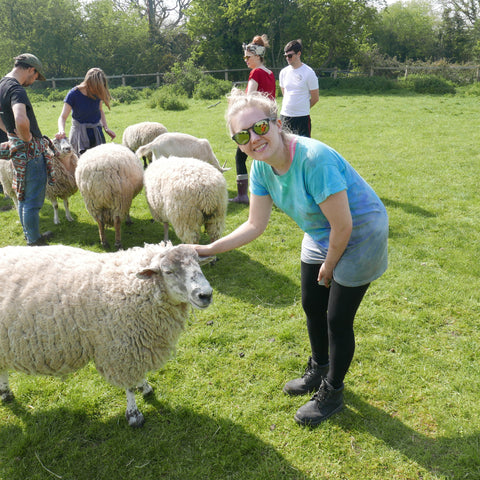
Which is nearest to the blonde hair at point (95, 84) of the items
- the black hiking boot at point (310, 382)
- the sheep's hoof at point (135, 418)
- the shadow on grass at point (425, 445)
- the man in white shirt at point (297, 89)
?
the man in white shirt at point (297, 89)

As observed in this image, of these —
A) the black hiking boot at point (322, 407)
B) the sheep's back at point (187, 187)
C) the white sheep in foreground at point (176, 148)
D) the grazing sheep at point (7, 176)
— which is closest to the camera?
the black hiking boot at point (322, 407)

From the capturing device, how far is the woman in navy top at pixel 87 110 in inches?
217

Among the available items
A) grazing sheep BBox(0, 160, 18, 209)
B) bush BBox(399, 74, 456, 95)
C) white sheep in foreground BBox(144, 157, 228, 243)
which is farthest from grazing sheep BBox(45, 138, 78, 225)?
bush BBox(399, 74, 456, 95)

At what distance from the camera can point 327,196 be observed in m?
1.89

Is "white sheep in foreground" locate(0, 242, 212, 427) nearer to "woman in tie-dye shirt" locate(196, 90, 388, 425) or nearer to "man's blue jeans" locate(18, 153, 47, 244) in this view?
"woman in tie-dye shirt" locate(196, 90, 388, 425)

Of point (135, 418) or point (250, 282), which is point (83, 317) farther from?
point (250, 282)

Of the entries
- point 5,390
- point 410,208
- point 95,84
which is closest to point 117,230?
point 95,84

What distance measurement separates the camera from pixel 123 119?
1530 cm

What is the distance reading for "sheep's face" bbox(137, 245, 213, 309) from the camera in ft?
7.44

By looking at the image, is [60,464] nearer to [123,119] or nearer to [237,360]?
[237,360]

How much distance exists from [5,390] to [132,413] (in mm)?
1110

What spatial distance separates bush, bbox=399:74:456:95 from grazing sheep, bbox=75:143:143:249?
70.4ft

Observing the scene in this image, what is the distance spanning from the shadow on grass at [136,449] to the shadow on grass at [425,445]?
67 centimetres

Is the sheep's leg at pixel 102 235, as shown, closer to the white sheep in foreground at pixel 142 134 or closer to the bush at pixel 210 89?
the white sheep in foreground at pixel 142 134
